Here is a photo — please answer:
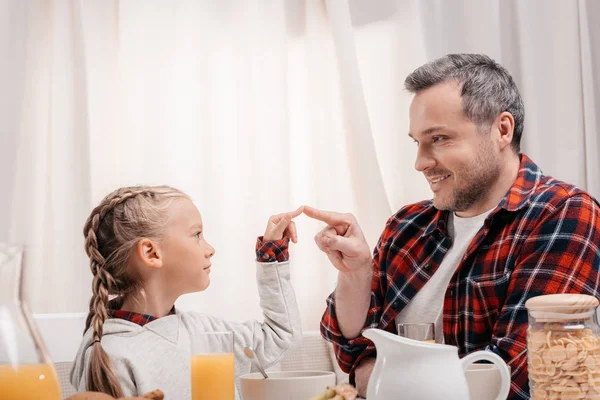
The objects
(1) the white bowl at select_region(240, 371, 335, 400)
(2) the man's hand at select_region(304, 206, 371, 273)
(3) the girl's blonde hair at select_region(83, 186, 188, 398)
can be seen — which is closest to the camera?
(1) the white bowl at select_region(240, 371, 335, 400)

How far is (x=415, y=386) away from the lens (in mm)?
793

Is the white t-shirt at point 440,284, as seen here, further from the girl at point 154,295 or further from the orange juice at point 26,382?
the orange juice at point 26,382

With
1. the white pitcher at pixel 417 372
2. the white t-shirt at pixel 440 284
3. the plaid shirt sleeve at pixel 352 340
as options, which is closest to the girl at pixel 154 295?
the plaid shirt sleeve at pixel 352 340

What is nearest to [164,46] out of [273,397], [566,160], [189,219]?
[189,219]

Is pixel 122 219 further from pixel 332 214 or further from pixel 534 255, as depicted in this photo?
pixel 534 255

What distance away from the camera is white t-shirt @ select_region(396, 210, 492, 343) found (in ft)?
5.84

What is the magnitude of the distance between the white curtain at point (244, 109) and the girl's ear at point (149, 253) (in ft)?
2.60

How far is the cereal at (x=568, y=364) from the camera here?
0.82 meters

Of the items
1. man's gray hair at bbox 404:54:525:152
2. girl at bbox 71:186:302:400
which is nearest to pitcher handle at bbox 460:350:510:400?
girl at bbox 71:186:302:400

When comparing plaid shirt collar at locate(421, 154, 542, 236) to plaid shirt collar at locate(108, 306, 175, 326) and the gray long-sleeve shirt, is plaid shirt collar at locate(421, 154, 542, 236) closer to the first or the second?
the gray long-sleeve shirt

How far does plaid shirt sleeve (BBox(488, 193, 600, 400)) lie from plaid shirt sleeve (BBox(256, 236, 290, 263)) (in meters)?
0.48

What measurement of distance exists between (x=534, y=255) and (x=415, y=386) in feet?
2.69

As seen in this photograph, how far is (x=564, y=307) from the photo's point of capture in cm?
82

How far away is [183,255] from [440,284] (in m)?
0.64
